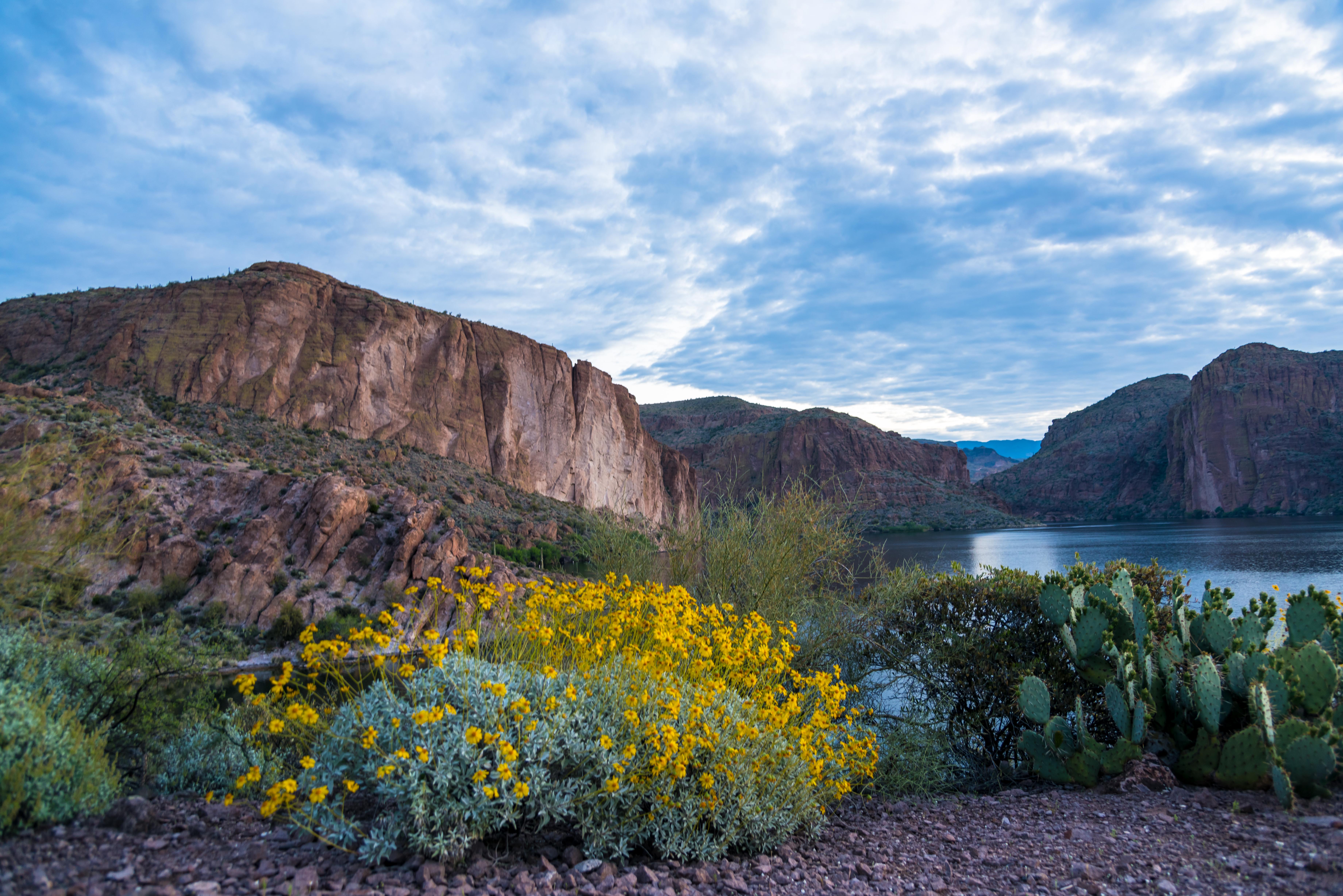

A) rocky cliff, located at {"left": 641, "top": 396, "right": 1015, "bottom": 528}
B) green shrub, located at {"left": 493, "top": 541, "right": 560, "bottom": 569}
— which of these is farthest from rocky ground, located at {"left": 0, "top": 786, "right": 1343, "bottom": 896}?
rocky cliff, located at {"left": 641, "top": 396, "right": 1015, "bottom": 528}

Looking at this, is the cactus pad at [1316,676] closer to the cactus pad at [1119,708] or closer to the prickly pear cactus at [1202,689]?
the prickly pear cactus at [1202,689]

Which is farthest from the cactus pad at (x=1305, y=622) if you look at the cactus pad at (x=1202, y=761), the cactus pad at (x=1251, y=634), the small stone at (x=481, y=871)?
the small stone at (x=481, y=871)

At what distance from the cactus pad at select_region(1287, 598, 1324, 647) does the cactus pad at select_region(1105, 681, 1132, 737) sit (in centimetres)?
182

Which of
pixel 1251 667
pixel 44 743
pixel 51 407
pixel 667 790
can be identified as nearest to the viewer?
pixel 44 743

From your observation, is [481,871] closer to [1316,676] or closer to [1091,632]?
[1091,632]

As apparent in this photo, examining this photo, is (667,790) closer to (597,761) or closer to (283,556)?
(597,761)

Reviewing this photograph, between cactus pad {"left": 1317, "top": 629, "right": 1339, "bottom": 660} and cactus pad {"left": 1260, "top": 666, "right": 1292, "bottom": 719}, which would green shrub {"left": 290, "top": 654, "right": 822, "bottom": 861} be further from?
cactus pad {"left": 1317, "top": 629, "right": 1339, "bottom": 660}

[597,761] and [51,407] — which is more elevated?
[51,407]

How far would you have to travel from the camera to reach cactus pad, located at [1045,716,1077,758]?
5785 mm

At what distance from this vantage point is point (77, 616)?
66.6 ft

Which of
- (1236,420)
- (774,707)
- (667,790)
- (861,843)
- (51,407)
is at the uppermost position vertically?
(1236,420)

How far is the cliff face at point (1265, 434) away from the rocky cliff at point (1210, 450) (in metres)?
0.15

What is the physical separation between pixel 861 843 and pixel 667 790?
1613 millimetres

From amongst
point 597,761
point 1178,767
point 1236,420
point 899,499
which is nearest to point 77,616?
point 597,761
